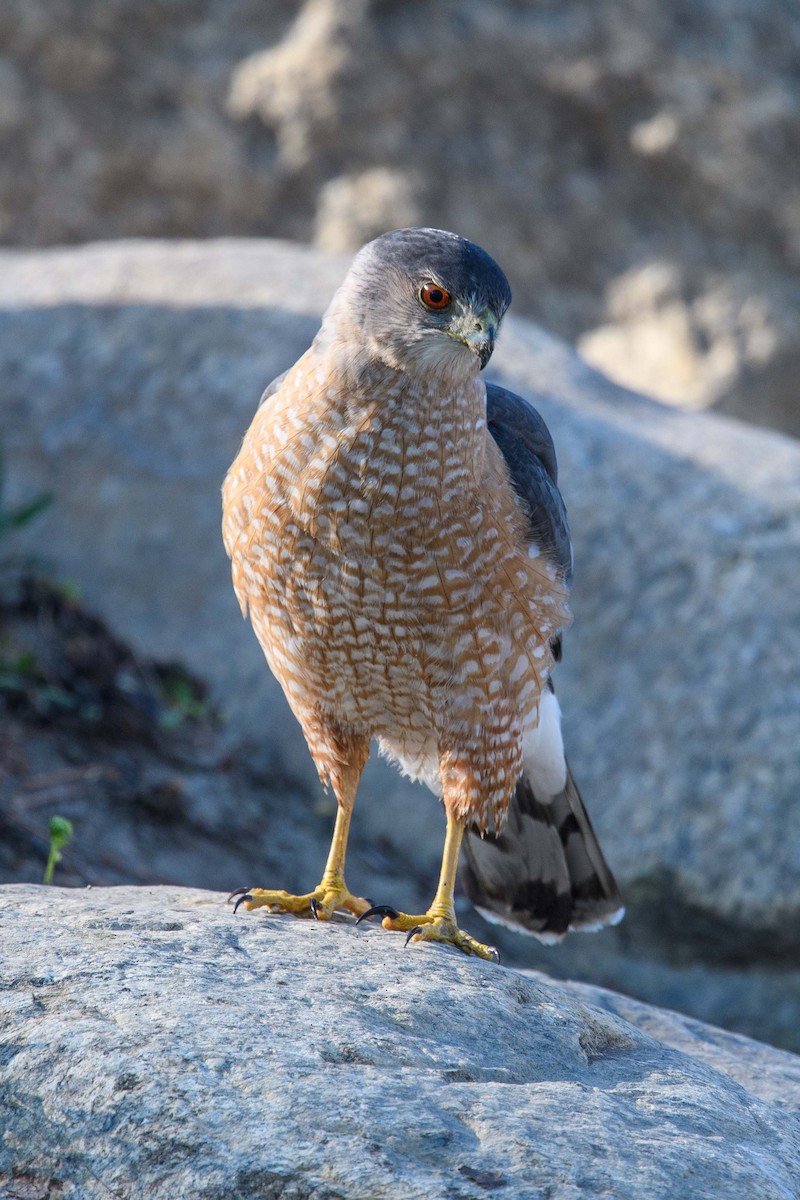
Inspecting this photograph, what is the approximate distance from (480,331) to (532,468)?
80 centimetres

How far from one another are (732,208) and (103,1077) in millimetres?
11117

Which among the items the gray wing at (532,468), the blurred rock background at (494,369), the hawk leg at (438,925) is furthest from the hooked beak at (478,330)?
the blurred rock background at (494,369)

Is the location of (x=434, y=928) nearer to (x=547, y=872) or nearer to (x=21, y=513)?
(x=547, y=872)

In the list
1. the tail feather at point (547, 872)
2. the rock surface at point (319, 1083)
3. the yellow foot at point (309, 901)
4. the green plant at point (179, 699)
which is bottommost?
the rock surface at point (319, 1083)

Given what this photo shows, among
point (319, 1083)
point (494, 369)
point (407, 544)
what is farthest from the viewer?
point (494, 369)

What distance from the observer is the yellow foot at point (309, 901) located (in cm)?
399

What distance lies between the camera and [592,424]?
7.09 m

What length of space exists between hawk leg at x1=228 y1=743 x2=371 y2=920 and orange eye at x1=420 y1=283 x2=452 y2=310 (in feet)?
5.14

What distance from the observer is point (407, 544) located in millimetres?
3719

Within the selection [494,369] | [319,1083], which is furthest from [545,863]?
[494,369]

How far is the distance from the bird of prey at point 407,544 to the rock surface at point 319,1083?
0.67 meters

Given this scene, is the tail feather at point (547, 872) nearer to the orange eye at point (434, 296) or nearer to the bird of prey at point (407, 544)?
the bird of prey at point (407, 544)

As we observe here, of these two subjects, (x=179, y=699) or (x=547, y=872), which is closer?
(x=547, y=872)

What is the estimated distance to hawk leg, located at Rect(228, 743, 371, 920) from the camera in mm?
4012
